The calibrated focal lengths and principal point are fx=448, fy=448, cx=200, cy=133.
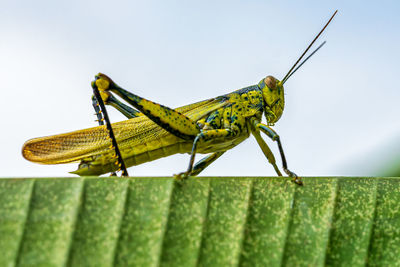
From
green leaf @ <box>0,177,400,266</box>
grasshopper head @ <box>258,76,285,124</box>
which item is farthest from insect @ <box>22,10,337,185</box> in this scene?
green leaf @ <box>0,177,400,266</box>

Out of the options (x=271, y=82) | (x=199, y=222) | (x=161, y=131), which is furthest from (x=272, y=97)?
(x=199, y=222)

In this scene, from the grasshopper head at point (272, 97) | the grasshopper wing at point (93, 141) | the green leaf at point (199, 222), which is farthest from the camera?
the grasshopper head at point (272, 97)

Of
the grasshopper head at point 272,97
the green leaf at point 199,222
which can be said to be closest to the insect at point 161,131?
the grasshopper head at point 272,97

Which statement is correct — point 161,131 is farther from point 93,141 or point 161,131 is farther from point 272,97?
point 272,97

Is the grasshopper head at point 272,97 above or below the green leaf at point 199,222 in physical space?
above

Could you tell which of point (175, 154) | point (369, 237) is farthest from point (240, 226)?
point (175, 154)

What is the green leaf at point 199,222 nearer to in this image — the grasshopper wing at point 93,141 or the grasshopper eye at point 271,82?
the grasshopper wing at point 93,141
